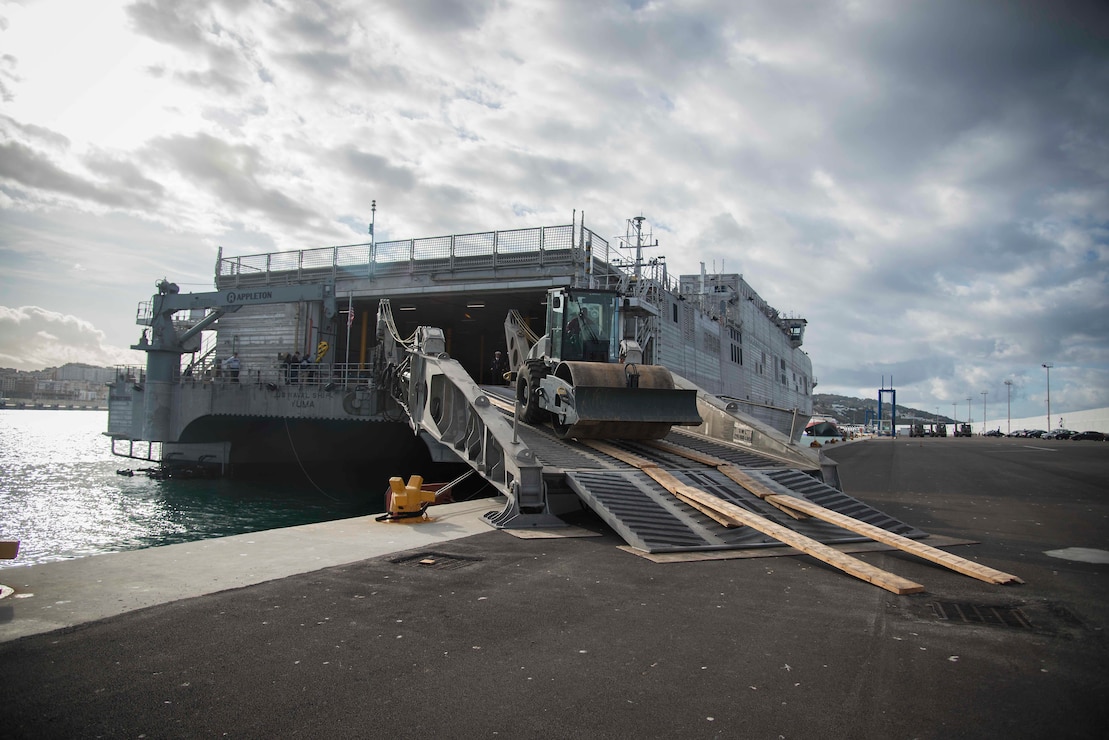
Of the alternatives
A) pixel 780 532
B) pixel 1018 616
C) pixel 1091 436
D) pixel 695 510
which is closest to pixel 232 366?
pixel 695 510

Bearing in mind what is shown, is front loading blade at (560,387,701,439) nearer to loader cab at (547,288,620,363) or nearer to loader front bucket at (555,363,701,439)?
loader front bucket at (555,363,701,439)

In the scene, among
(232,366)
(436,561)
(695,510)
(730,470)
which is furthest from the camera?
(232,366)

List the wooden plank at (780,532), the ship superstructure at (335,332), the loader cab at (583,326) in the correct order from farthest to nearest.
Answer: the ship superstructure at (335,332) < the loader cab at (583,326) < the wooden plank at (780,532)

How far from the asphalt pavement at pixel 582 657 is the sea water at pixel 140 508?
45.7ft

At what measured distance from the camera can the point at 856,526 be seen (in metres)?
9.05

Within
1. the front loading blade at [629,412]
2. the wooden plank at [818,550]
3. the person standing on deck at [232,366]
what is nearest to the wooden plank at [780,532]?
the wooden plank at [818,550]

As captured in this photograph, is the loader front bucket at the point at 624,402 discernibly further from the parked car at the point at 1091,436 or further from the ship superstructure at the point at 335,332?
the parked car at the point at 1091,436

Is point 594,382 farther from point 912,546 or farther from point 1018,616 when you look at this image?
point 1018,616

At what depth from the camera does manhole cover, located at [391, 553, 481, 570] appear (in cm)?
788

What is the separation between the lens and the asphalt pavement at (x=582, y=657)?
12.5ft

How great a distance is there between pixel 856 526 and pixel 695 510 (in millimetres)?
2264

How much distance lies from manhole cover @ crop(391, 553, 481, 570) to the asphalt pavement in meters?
0.05

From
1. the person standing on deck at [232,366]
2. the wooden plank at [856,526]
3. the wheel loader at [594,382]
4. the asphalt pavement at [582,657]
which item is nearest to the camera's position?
the asphalt pavement at [582,657]

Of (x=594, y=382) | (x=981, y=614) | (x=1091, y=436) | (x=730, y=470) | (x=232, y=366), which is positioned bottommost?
(x=981, y=614)
